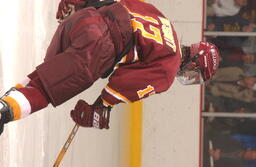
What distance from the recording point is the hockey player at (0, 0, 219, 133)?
1507 mm

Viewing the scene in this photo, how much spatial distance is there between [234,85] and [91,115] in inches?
67.7

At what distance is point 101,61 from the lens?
159 cm

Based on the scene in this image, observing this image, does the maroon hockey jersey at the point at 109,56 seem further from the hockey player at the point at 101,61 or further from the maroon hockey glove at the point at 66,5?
the maroon hockey glove at the point at 66,5

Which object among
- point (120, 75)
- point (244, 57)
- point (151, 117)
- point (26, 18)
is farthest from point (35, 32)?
point (244, 57)

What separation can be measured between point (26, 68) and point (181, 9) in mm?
1483

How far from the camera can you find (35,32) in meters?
1.99

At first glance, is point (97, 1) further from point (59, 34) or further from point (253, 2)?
point (253, 2)

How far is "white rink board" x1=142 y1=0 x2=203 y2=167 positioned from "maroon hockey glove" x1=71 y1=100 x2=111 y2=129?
1.40 metres

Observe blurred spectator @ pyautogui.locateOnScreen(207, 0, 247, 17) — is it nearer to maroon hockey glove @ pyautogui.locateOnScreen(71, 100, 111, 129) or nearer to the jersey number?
the jersey number

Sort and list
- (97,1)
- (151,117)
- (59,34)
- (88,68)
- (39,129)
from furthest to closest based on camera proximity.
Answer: (151,117) < (39,129) < (97,1) < (59,34) < (88,68)

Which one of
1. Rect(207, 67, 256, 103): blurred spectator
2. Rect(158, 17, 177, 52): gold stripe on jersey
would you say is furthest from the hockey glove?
Rect(207, 67, 256, 103): blurred spectator

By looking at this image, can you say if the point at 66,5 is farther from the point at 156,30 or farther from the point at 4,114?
the point at 4,114

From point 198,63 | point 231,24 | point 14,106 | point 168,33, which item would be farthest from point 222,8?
point 14,106

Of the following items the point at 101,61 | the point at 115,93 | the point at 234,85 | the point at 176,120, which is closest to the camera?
the point at 101,61
